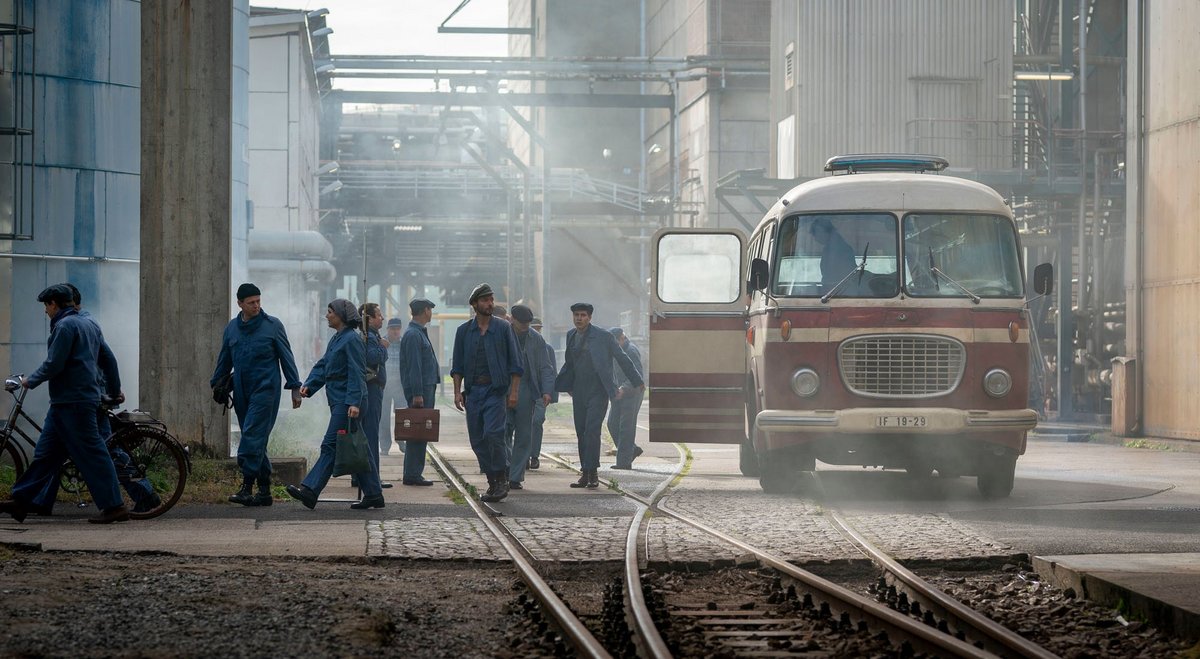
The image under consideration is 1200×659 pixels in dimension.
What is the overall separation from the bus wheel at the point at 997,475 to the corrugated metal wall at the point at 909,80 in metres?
21.4

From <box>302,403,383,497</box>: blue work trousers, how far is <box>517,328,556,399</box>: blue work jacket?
2.84 metres

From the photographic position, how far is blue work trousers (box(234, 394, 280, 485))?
1242cm

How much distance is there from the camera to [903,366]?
13.4 metres

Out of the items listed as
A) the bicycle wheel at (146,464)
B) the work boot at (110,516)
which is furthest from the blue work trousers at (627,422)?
the work boot at (110,516)

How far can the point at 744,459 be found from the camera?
16.9 metres

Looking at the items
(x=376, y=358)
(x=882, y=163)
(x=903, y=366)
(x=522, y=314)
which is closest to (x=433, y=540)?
(x=376, y=358)

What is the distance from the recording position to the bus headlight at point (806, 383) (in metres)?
13.4

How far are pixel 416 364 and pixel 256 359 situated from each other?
128 inches

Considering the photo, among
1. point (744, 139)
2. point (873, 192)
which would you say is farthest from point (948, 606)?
point (744, 139)

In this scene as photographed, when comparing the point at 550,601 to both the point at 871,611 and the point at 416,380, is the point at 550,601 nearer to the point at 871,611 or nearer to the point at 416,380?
the point at 871,611

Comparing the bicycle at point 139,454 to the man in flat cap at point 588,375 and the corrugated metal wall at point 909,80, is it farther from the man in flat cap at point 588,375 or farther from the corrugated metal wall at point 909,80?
the corrugated metal wall at point 909,80

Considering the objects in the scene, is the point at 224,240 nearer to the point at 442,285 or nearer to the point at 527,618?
the point at 527,618

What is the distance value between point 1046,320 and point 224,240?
2565cm

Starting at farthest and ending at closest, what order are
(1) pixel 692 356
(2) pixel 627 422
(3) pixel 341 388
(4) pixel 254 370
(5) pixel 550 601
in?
(2) pixel 627 422, (1) pixel 692 356, (3) pixel 341 388, (4) pixel 254 370, (5) pixel 550 601
